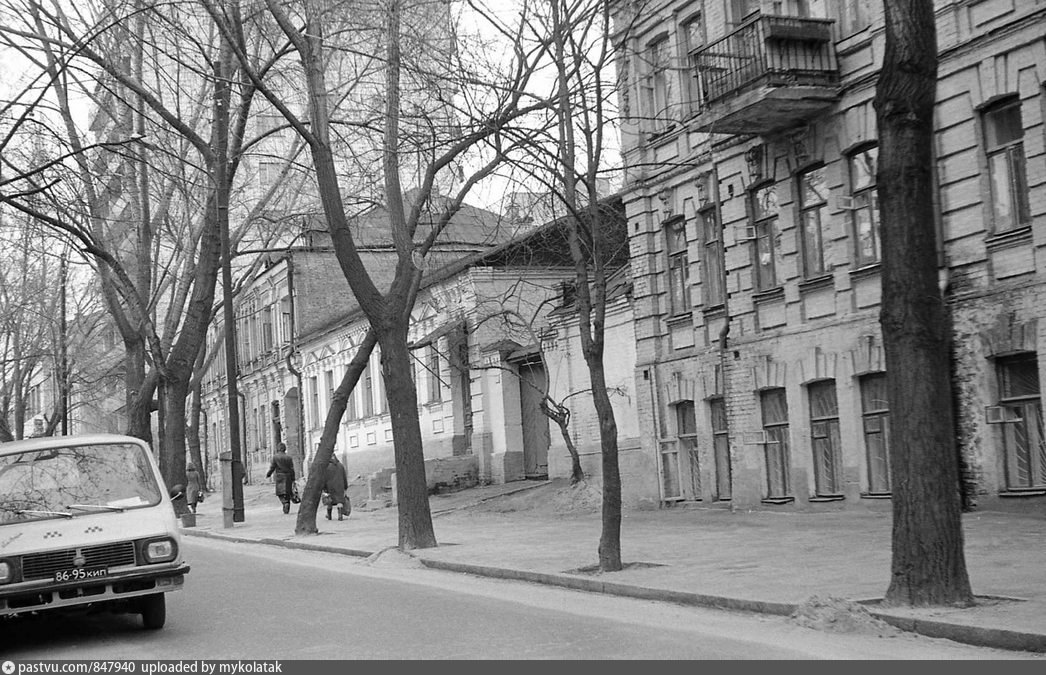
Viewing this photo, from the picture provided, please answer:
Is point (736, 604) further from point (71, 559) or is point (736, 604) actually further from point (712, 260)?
point (712, 260)

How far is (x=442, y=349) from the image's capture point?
39656mm

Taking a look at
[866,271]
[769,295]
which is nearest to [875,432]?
[866,271]

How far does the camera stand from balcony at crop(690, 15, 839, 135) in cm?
2088

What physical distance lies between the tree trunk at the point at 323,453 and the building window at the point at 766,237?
7.42 metres

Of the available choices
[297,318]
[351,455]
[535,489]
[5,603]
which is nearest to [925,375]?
[5,603]

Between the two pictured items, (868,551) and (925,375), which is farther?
(868,551)

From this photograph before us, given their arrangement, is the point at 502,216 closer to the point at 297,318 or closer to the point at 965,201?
the point at 965,201

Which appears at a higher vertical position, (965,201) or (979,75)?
(979,75)

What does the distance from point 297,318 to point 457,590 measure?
41851 mm

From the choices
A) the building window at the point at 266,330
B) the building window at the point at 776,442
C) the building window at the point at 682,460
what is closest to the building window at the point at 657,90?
Result: the building window at the point at 682,460

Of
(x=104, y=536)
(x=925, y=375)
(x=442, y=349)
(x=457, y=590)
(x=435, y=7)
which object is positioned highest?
(x=435, y=7)

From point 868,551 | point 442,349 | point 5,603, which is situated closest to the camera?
point 5,603

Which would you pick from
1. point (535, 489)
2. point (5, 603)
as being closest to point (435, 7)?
point (5, 603)
